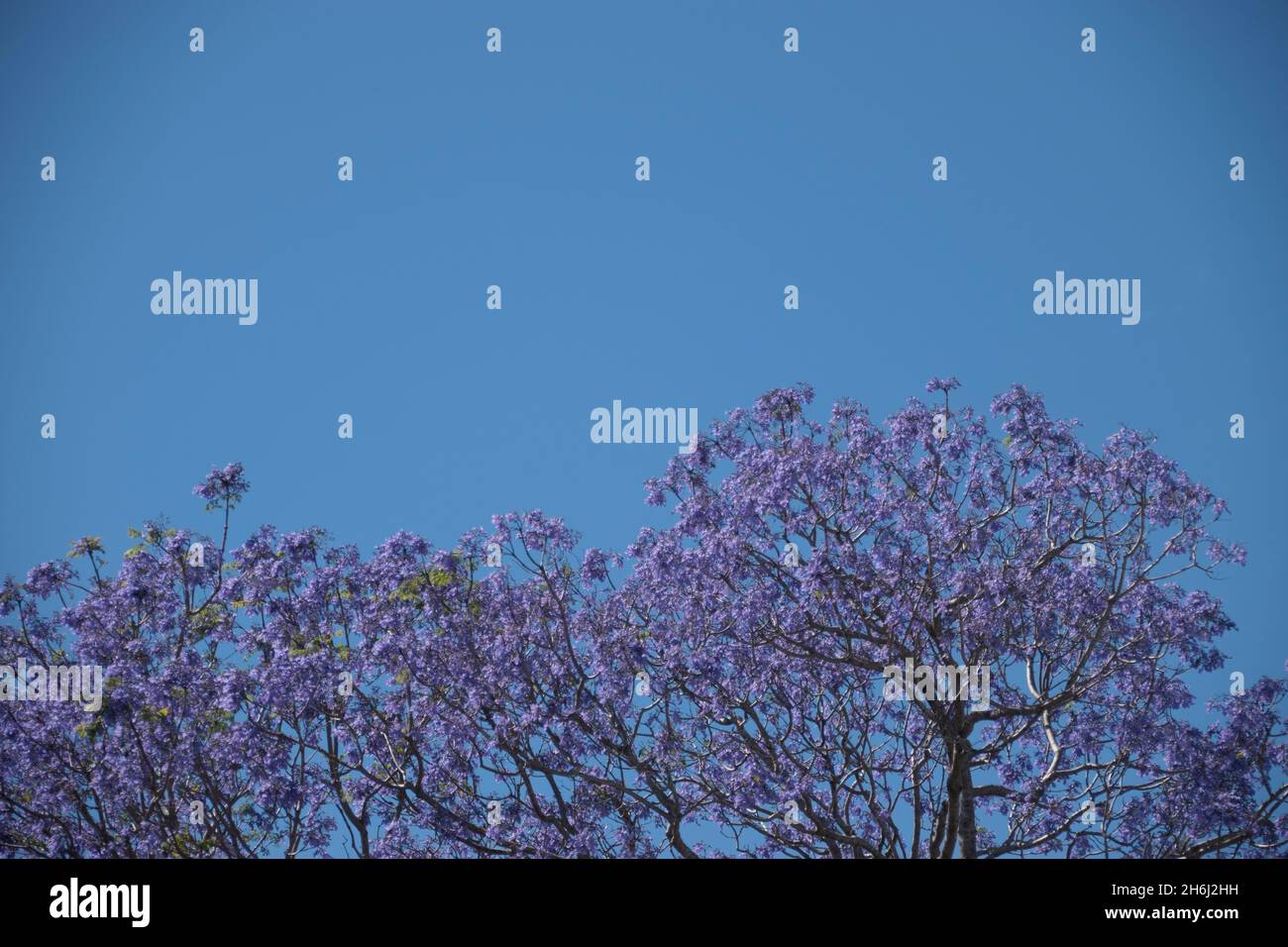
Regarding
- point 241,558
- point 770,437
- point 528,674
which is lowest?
point 528,674

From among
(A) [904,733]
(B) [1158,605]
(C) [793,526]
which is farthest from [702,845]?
(B) [1158,605]

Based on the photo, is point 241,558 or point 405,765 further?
point 241,558

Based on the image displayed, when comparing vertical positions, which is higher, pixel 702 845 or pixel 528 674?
pixel 528 674

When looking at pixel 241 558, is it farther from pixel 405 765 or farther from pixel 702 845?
pixel 702 845

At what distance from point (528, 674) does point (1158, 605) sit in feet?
21.8

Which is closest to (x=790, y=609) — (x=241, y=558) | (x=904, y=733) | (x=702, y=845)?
(x=904, y=733)
